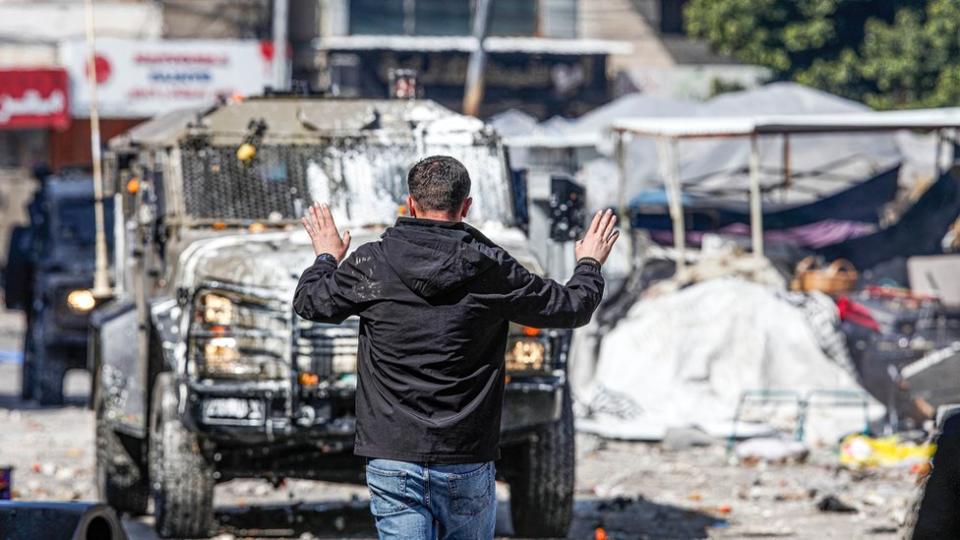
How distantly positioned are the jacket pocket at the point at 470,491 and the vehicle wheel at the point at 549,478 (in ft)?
12.0

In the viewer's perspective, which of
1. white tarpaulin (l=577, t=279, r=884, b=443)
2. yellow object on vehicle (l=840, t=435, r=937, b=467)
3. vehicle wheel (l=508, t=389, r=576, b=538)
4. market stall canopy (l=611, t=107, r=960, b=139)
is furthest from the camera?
market stall canopy (l=611, t=107, r=960, b=139)

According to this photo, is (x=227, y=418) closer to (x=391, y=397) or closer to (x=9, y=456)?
(x=391, y=397)

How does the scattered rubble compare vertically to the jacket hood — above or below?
below

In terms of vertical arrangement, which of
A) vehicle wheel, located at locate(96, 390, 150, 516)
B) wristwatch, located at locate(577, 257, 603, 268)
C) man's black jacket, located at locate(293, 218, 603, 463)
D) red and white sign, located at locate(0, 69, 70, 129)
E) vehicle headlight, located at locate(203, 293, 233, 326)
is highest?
red and white sign, located at locate(0, 69, 70, 129)

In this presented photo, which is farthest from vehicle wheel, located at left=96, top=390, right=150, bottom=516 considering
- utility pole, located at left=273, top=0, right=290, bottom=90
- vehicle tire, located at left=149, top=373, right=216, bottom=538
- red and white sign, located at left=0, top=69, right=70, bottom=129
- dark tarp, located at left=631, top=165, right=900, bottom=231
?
red and white sign, located at left=0, top=69, right=70, bottom=129

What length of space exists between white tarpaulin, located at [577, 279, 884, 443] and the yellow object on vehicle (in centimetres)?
88

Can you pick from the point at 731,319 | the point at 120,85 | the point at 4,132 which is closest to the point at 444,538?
the point at 731,319

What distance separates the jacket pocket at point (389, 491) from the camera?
15.8ft

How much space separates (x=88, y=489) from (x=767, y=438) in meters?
4.86

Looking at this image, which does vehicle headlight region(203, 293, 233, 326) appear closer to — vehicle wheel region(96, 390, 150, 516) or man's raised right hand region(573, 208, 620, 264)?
vehicle wheel region(96, 390, 150, 516)

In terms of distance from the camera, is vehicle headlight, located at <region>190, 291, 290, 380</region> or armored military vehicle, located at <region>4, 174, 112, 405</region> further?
armored military vehicle, located at <region>4, 174, 112, 405</region>

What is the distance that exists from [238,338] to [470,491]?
11.1 feet

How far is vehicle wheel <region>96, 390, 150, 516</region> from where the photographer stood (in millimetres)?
9586

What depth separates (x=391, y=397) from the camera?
16.1 ft
